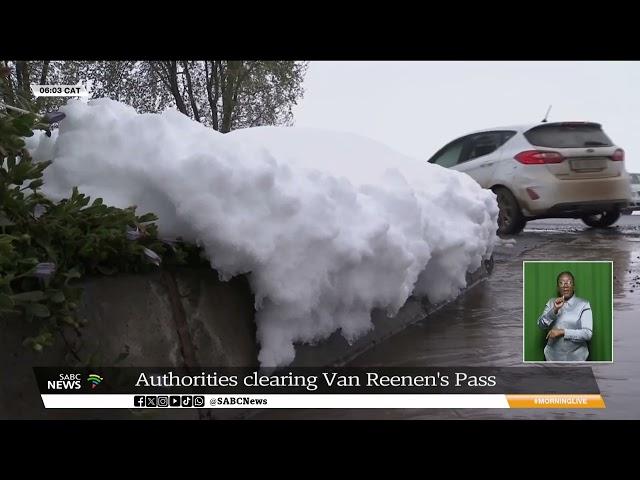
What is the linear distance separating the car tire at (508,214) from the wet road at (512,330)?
97 millimetres

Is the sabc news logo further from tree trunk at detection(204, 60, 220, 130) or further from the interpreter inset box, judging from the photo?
the interpreter inset box

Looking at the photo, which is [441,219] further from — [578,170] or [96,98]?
[96,98]

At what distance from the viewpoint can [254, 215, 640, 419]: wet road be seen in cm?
234

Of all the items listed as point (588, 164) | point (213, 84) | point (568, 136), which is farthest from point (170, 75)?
point (588, 164)

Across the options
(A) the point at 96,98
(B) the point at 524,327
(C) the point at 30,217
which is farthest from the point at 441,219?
(C) the point at 30,217

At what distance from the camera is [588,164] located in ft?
11.2

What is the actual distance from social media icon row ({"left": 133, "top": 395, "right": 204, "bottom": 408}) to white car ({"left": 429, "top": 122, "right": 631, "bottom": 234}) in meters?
1.51

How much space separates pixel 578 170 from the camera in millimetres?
3596

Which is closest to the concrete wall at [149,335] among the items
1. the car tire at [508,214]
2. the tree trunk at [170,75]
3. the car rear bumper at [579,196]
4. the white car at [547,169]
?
the tree trunk at [170,75]

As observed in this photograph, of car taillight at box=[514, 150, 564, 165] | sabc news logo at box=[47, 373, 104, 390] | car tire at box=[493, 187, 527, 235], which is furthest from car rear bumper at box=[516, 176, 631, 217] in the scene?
sabc news logo at box=[47, 373, 104, 390]

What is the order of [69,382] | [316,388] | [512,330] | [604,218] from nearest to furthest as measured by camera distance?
[69,382] → [316,388] → [512,330] → [604,218]

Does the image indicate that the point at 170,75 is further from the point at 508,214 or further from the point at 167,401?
the point at 508,214

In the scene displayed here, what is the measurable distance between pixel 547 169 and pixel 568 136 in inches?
21.5
